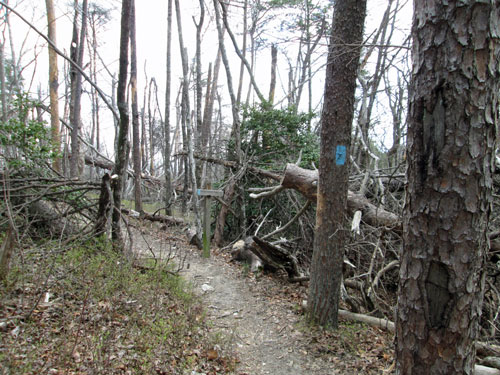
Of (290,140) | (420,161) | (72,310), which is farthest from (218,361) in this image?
(290,140)

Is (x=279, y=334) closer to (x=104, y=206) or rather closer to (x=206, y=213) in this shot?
(x=104, y=206)

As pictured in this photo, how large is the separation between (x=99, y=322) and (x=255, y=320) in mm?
2268

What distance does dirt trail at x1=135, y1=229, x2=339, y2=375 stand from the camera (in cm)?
377

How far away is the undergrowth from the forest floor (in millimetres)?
395

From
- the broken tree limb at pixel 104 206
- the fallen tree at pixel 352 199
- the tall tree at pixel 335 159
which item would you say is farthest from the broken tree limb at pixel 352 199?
the broken tree limb at pixel 104 206

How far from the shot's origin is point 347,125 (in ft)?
13.5

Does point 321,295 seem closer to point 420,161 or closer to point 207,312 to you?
point 207,312

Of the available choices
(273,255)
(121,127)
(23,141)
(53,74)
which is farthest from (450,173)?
(53,74)

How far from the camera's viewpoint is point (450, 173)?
63.3 inches

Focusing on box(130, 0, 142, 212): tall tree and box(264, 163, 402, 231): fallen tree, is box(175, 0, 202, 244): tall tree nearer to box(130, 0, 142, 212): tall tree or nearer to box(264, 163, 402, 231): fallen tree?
box(130, 0, 142, 212): tall tree

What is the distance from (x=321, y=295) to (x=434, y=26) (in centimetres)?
349

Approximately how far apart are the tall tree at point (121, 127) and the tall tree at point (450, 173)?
196 inches

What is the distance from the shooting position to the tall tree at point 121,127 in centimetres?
543

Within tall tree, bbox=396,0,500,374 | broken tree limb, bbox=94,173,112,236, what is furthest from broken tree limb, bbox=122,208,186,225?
tall tree, bbox=396,0,500,374
